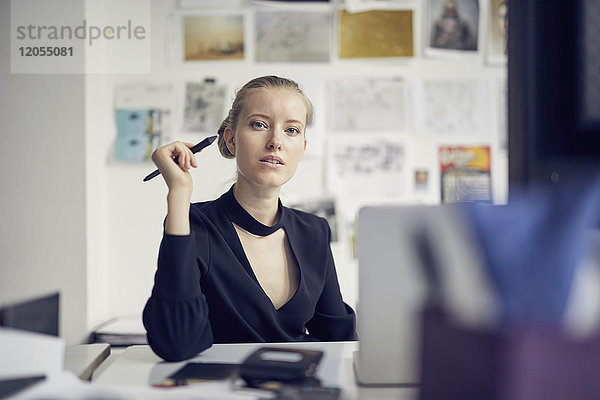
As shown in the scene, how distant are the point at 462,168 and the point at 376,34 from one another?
1.96 feet

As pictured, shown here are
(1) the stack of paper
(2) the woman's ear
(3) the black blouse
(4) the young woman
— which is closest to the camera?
(3) the black blouse

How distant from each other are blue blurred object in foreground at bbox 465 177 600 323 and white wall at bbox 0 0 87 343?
1.68 meters

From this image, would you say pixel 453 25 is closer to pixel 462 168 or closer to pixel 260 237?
pixel 462 168

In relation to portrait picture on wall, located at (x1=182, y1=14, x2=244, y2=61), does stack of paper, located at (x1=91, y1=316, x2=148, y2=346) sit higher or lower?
lower

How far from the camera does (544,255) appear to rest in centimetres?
40

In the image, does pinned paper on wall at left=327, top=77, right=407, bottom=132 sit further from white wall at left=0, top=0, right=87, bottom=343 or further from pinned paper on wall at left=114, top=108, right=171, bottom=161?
white wall at left=0, top=0, right=87, bottom=343

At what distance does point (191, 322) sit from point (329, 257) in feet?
1.73

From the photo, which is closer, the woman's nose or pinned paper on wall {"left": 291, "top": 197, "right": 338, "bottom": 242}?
the woman's nose

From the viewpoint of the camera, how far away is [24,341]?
0.49 m

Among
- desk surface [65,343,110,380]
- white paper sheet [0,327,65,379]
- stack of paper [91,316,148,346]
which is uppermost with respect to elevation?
white paper sheet [0,327,65,379]

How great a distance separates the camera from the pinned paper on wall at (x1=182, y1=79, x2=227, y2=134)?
200 cm

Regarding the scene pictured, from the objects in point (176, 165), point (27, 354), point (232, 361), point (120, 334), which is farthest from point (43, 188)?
point (27, 354)

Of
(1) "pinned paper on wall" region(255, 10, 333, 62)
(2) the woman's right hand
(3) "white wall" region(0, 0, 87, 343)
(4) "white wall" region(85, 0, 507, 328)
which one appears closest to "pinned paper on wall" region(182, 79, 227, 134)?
(4) "white wall" region(85, 0, 507, 328)

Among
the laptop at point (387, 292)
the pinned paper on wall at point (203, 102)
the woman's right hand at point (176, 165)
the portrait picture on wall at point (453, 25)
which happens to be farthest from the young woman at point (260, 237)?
the portrait picture on wall at point (453, 25)
